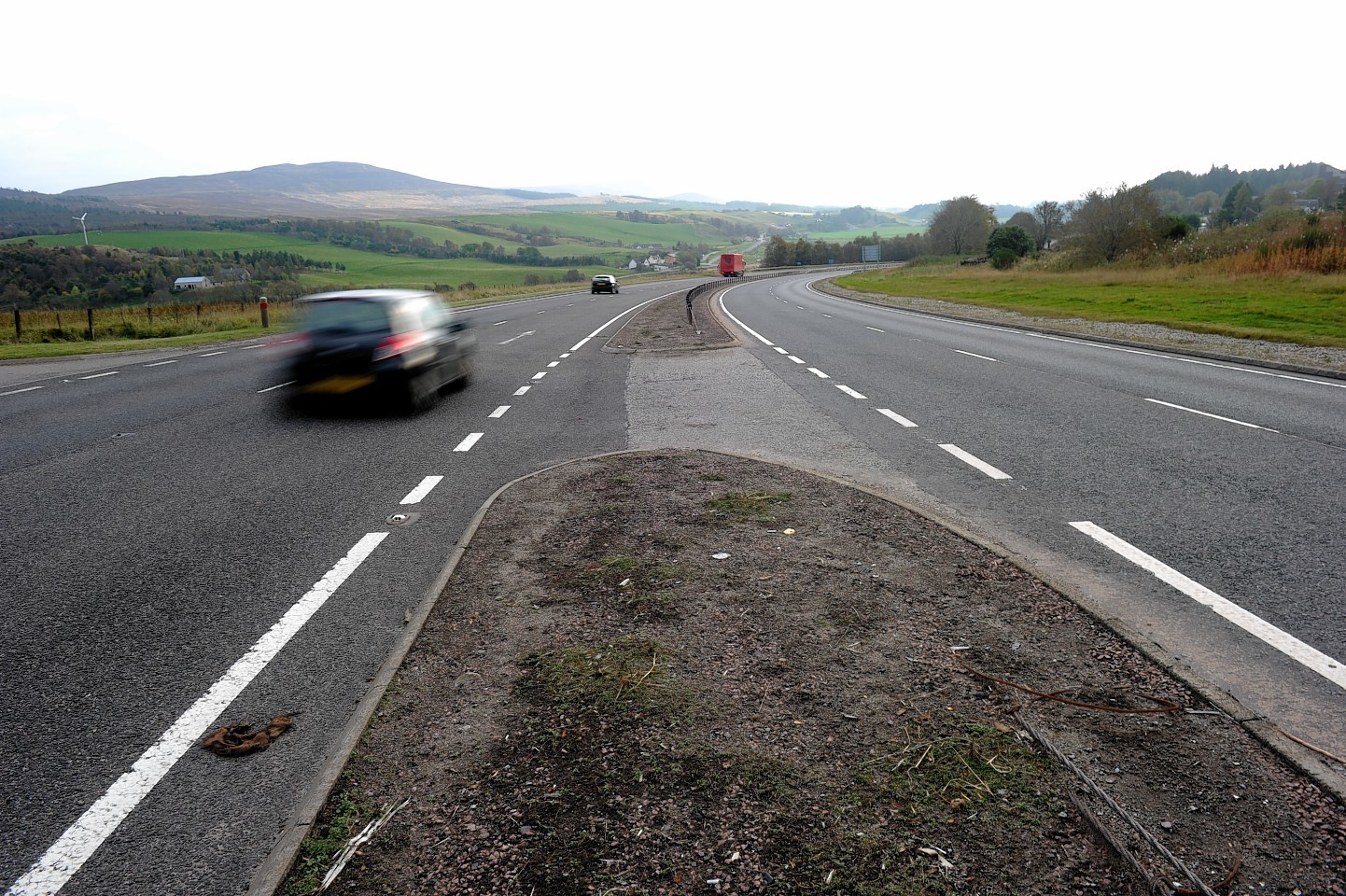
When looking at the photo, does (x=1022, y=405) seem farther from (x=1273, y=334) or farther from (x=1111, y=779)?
(x=1273, y=334)

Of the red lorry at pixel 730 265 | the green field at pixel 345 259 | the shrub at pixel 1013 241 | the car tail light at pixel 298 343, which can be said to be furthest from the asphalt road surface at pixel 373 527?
the green field at pixel 345 259

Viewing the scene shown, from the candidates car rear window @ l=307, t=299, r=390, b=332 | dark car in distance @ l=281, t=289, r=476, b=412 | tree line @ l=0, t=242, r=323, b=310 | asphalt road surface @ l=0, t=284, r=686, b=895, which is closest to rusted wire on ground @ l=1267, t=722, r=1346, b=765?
asphalt road surface @ l=0, t=284, r=686, b=895

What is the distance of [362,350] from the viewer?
34.0 feet

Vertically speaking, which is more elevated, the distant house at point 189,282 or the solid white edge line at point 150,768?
the distant house at point 189,282

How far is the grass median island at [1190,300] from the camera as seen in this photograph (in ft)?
67.9

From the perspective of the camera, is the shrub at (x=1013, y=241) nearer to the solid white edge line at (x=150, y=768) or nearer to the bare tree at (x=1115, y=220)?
the bare tree at (x=1115, y=220)

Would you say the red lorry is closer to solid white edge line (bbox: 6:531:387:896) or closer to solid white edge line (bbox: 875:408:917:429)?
solid white edge line (bbox: 875:408:917:429)

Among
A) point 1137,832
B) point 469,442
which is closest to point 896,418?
point 469,442

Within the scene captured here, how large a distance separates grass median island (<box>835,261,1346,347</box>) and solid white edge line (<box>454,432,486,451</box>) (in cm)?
1808

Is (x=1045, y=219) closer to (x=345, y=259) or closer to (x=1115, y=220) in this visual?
(x=1115, y=220)

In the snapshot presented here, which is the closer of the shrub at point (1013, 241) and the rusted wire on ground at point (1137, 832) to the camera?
the rusted wire on ground at point (1137, 832)

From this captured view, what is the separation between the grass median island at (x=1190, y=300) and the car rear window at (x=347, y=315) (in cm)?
1892

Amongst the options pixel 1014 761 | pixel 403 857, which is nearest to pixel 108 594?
pixel 403 857

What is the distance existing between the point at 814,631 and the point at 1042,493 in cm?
345
